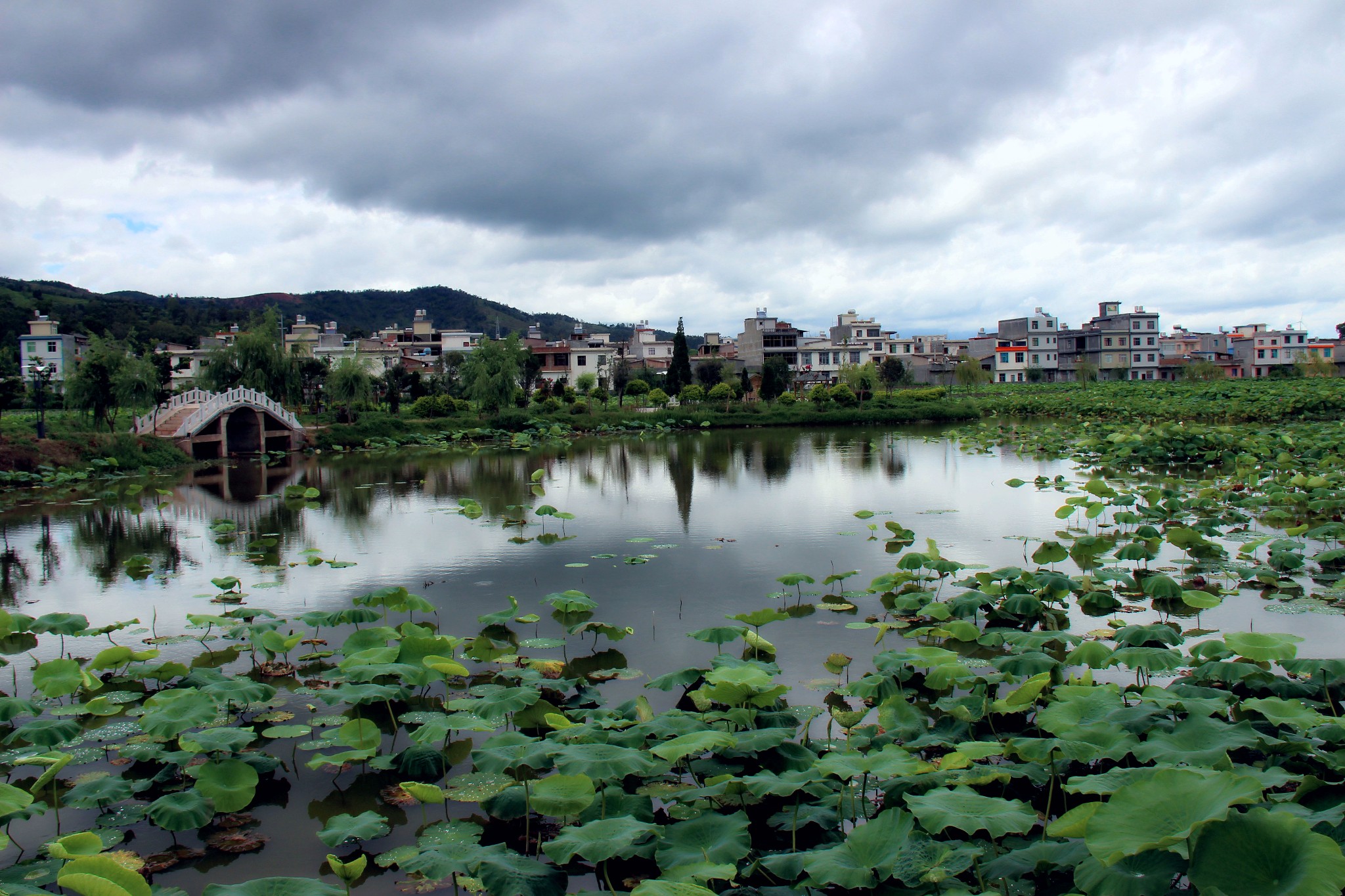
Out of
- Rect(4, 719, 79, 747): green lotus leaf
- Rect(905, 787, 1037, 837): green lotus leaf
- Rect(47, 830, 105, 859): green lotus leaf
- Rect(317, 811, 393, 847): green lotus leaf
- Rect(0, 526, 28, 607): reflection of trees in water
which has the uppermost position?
Rect(905, 787, 1037, 837): green lotus leaf

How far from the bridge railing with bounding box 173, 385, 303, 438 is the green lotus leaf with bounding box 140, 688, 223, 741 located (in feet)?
85.4

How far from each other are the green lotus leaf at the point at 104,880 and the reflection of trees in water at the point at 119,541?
923 centimetres

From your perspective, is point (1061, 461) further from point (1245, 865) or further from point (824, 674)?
point (1245, 865)

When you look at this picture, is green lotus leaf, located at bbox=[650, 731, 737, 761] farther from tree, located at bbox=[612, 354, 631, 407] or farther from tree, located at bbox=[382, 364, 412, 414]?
tree, located at bbox=[612, 354, 631, 407]

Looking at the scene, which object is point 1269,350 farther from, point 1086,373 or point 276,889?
point 276,889

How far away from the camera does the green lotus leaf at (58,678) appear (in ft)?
18.6

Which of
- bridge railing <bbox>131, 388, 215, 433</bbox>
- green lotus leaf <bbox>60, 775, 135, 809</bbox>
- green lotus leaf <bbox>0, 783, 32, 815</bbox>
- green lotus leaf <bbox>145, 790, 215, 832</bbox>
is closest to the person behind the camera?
green lotus leaf <bbox>0, 783, 32, 815</bbox>

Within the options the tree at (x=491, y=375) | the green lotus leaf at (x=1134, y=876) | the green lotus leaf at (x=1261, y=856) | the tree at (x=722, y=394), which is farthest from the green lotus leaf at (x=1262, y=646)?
the tree at (x=722, y=394)

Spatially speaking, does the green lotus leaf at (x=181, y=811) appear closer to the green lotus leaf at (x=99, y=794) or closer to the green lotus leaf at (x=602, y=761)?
the green lotus leaf at (x=99, y=794)

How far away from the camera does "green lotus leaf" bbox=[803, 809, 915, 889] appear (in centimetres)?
311

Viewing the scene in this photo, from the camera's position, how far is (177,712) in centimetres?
495

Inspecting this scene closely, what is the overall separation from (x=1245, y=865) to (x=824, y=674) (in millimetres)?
4153

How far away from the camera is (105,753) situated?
17.9ft

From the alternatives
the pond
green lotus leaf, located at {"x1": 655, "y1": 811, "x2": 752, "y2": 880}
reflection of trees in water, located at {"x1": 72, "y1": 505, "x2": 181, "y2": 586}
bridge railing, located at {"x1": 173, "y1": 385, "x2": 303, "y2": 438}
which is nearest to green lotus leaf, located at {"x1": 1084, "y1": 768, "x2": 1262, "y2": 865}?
green lotus leaf, located at {"x1": 655, "y1": 811, "x2": 752, "y2": 880}
